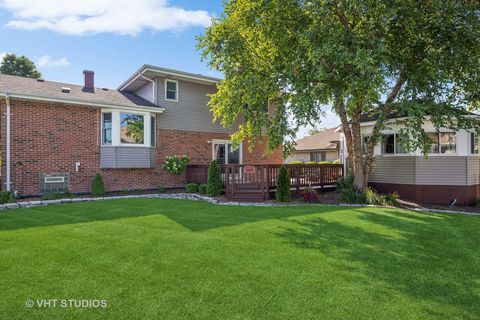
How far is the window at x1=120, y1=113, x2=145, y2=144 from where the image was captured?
12.5m

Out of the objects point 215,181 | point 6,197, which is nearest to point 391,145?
point 215,181

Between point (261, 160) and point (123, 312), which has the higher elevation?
point (261, 160)

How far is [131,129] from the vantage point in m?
12.8

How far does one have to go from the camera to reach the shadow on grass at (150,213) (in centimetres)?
687

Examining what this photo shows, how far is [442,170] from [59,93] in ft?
50.5

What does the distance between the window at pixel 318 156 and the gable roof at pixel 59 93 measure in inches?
757

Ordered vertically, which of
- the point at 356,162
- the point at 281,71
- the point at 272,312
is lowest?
the point at 272,312

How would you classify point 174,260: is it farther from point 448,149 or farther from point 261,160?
point 261,160

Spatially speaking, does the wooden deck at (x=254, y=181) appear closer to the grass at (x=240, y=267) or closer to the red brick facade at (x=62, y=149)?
the grass at (x=240, y=267)

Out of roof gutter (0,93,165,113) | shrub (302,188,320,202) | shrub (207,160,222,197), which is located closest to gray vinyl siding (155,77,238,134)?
roof gutter (0,93,165,113)

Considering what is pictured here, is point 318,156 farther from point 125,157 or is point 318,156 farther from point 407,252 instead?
point 407,252

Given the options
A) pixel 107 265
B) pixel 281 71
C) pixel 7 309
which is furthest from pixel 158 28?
pixel 7 309

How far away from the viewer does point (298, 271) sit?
4.02 metres

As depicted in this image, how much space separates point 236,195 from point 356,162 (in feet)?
16.0
